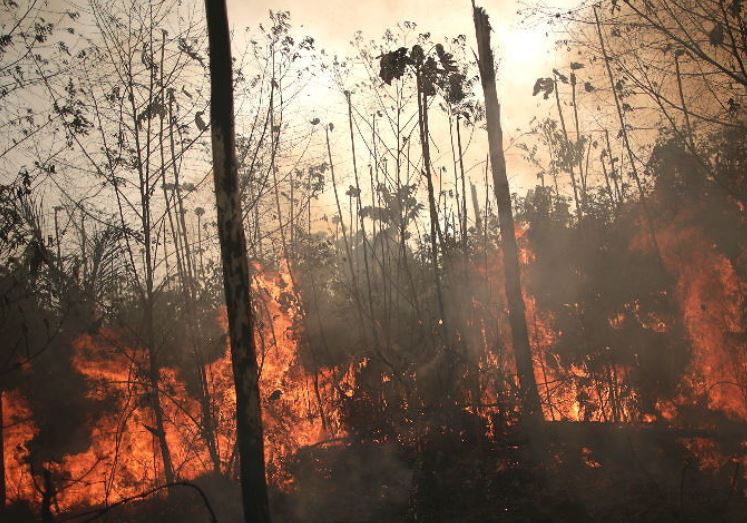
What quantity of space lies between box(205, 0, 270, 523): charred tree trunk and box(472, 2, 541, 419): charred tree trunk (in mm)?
6308

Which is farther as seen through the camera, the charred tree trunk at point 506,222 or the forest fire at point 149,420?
the forest fire at point 149,420

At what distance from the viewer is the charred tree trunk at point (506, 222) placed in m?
10.2

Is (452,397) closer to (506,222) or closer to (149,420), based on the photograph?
(506,222)

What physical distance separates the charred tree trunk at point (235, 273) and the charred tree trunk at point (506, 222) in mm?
6308

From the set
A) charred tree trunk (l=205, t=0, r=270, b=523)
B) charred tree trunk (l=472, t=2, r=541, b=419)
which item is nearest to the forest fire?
charred tree trunk (l=472, t=2, r=541, b=419)

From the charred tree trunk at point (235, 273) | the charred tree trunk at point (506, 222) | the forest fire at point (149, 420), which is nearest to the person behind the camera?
the charred tree trunk at point (235, 273)

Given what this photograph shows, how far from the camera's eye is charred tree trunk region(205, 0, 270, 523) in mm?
5574

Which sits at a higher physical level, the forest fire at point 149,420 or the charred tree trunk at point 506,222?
the charred tree trunk at point 506,222

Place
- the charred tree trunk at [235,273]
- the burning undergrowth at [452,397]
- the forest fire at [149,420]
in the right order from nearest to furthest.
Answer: the charred tree trunk at [235,273] → the burning undergrowth at [452,397] → the forest fire at [149,420]

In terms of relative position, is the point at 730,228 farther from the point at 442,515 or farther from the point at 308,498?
the point at 308,498

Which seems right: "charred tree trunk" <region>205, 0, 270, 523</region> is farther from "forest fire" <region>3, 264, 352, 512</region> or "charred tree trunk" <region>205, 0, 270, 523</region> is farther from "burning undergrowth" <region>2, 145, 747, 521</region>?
"forest fire" <region>3, 264, 352, 512</region>

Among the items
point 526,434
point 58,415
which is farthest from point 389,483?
point 58,415

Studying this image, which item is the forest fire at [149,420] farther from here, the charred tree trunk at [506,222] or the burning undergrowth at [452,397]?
the charred tree trunk at [506,222]

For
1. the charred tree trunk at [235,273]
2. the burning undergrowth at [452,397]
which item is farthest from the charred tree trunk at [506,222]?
the charred tree trunk at [235,273]
